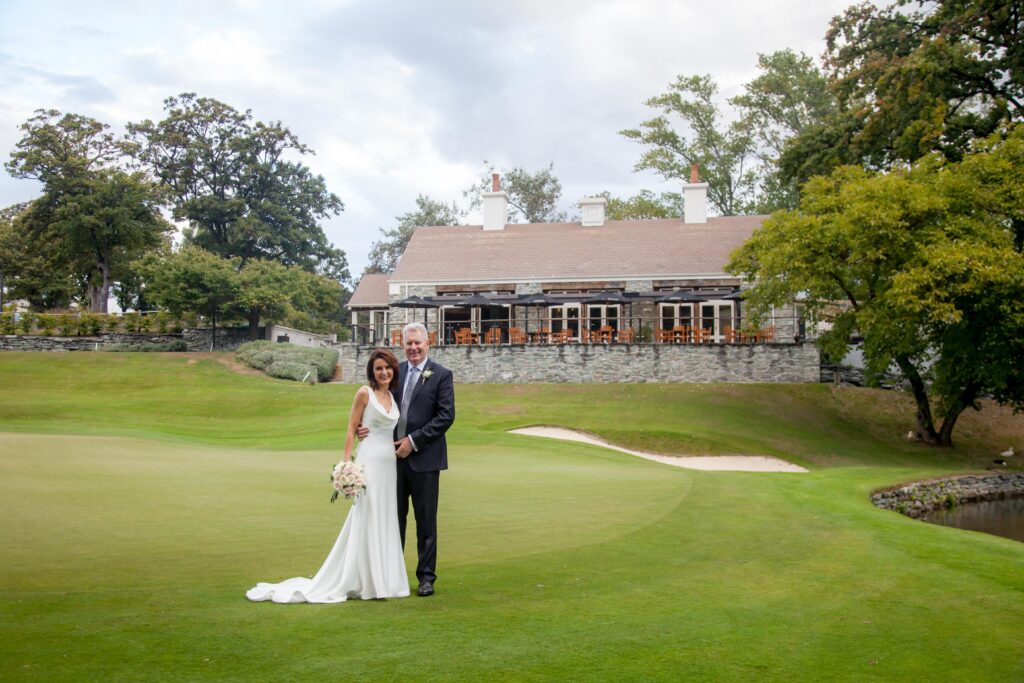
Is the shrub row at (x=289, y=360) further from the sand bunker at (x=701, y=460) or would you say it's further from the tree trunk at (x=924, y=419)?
the tree trunk at (x=924, y=419)

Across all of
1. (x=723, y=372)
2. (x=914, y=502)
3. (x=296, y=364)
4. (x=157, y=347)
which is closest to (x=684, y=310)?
(x=723, y=372)

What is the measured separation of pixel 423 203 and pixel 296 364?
33369mm

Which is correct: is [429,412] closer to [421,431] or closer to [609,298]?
[421,431]

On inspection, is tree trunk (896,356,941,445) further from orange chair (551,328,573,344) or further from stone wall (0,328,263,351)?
stone wall (0,328,263,351)

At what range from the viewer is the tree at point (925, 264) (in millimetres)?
25703

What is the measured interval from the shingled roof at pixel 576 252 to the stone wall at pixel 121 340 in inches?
469

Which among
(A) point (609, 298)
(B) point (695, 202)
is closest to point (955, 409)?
(A) point (609, 298)

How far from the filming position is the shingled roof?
43172 mm

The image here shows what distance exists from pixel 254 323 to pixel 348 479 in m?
46.4

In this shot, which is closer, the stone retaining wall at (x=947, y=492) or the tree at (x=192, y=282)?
the stone retaining wall at (x=947, y=492)

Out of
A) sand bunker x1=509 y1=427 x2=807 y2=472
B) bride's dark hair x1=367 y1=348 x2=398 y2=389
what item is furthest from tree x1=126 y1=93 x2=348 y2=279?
bride's dark hair x1=367 y1=348 x2=398 y2=389

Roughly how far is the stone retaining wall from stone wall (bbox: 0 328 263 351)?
1556 inches

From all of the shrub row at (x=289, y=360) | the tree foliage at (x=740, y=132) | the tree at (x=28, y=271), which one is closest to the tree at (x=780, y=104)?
the tree foliage at (x=740, y=132)

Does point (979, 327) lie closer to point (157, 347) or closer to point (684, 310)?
point (684, 310)
